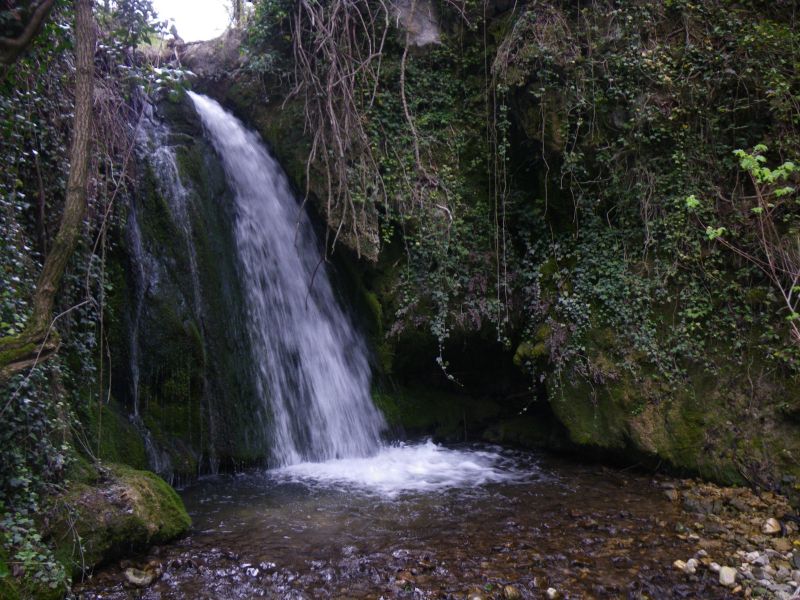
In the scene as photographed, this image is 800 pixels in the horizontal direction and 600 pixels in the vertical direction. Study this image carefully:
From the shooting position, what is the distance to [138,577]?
3.73m

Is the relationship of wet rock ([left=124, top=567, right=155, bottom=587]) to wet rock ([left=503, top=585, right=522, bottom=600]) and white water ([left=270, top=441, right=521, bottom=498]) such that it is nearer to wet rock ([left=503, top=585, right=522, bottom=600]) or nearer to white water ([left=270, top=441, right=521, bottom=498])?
white water ([left=270, top=441, right=521, bottom=498])

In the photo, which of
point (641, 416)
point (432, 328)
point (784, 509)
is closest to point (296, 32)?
point (432, 328)

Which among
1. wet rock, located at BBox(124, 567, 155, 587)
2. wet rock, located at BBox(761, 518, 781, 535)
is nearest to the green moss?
wet rock, located at BBox(124, 567, 155, 587)

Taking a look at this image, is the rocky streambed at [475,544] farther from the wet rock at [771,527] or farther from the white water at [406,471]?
the white water at [406,471]

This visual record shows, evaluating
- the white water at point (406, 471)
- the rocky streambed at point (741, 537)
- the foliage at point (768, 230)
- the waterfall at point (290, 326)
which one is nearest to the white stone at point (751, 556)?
the rocky streambed at point (741, 537)

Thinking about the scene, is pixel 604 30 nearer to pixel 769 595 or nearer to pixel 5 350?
pixel 769 595

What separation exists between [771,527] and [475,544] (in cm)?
251

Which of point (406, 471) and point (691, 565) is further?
point (406, 471)

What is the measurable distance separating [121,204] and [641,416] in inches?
239

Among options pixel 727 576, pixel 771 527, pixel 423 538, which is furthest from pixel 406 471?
pixel 771 527

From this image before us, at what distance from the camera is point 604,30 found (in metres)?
6.96

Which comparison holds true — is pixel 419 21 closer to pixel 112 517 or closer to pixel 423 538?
pixel 423 538

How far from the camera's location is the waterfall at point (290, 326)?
6.88 metres

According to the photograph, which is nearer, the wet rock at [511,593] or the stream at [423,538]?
the wet rock at [511,593]
